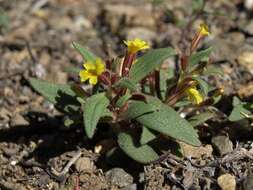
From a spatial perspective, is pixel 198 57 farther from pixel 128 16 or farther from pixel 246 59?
pixel 128 16

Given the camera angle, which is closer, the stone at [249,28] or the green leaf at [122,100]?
the green leaf at [122,100]

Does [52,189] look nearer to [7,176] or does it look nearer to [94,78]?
[7,176]

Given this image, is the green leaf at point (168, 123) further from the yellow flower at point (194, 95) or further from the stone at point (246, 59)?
the stone at point (246, 59)

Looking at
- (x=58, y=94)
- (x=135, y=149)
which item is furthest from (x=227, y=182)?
(x=58, y=94)

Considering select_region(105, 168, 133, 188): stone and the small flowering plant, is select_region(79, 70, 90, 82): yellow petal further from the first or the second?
select_region(105, 168, 133, 188): stone

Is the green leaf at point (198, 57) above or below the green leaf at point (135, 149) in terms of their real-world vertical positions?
above

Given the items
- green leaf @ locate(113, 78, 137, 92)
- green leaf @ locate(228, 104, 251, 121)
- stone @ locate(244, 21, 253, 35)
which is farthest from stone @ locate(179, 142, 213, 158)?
stone @ locate(244, 21, 253, 35)

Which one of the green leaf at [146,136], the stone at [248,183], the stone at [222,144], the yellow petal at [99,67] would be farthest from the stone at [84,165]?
the stone at [248,183]
